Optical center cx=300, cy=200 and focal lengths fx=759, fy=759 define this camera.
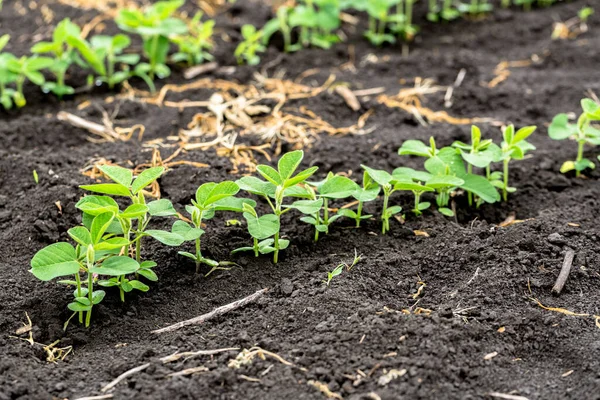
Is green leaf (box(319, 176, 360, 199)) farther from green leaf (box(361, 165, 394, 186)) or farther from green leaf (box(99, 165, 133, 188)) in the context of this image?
green leaf (box(99, 165, 133, 188))

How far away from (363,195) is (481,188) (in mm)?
533

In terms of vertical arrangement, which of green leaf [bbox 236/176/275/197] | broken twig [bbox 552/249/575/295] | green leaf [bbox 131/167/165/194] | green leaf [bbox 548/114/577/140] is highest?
green leaf [bbox 131/167/165/194]

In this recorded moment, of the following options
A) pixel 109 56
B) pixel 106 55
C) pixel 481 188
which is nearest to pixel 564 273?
pixel 481 188

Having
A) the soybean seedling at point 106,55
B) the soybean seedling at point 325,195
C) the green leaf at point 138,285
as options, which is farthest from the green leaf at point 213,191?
the soybean seedling at point 106,55

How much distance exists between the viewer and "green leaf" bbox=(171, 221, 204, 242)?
2365 mm

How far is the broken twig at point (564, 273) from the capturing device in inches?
94.9

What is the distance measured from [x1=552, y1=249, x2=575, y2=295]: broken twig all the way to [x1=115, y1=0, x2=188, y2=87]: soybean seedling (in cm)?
244

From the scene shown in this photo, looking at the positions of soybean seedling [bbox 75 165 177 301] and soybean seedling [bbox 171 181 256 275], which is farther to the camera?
soybean seedling [bbox 171 181 256 275]

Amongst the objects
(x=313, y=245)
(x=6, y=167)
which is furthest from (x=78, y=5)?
(x=313, y=245)

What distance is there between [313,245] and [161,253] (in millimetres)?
538

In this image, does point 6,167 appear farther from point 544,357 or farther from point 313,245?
point 544,357

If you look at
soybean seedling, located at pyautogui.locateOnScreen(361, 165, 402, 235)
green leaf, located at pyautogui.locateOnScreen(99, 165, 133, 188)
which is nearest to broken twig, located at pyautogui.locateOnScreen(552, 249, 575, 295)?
soybean seedling, located at pyautogui.locateOnScreen(361, 165, 402, 235)

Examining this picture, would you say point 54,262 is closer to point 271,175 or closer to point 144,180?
point 144,180

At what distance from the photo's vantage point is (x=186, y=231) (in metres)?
2.41
